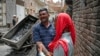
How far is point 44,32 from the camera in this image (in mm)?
4430

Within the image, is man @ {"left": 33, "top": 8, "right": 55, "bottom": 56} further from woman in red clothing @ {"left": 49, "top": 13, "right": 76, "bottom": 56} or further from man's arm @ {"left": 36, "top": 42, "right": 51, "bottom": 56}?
woman in red clothing @ {"left": 49, "top": 13, "right": 76, "bottom": 56}

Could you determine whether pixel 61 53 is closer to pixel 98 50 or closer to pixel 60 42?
pixel 60 42

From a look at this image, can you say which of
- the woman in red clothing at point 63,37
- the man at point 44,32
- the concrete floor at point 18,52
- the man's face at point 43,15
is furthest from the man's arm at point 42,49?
the concrete floor at point 18,52

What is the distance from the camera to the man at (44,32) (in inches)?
169

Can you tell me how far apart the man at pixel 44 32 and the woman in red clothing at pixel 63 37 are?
1.61 feet

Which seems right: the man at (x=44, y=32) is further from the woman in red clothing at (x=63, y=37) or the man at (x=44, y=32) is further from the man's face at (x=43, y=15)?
the woman in red clothing at (x=63, y=37)

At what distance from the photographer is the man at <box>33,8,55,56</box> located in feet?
14.1

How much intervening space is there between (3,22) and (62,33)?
26839mm

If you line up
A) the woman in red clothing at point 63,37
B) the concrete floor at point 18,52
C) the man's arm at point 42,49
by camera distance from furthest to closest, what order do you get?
1. the concrete floor at point 18,52
2. the man's arm at point 42,49
3. the woman in red clothing at point 63,37

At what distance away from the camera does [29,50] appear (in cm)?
1479

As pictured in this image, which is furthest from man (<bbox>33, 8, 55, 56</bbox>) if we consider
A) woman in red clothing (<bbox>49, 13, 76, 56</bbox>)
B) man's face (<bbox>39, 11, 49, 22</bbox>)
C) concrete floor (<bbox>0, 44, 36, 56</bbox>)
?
concrete floor (<bbox>0, 44, 36, 56</bbox>)

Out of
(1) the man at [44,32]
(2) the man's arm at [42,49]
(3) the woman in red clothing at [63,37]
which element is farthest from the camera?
(1) the man at [44,32]

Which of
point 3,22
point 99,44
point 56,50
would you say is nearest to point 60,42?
point 56,50

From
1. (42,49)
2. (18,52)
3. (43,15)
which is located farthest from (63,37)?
(18,52)
